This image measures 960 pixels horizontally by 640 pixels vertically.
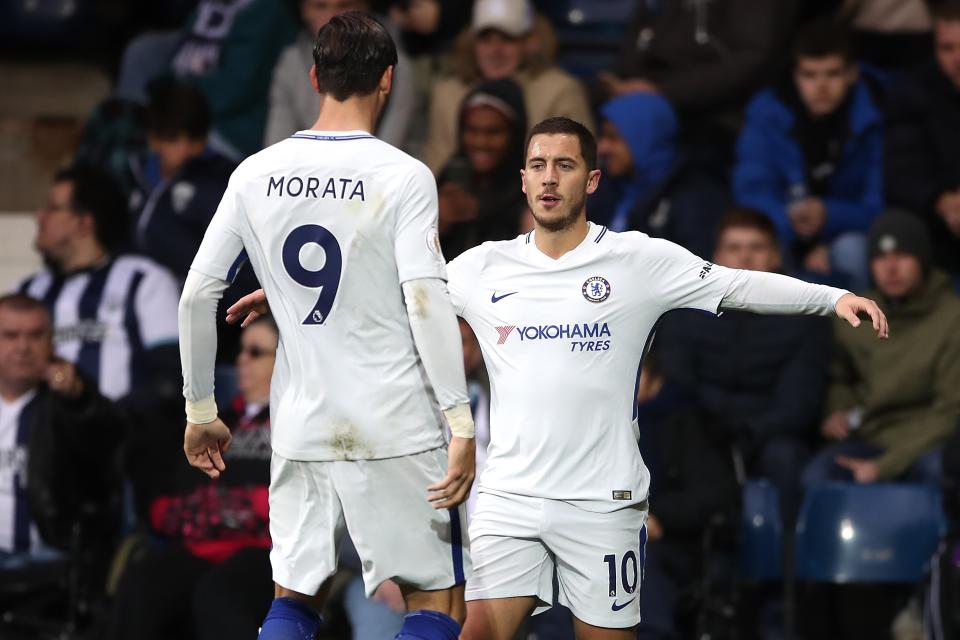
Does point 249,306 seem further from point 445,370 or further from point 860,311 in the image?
point 860,311

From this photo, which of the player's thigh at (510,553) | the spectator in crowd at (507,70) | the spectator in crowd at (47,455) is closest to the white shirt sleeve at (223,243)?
the player's thigh at (510,553)

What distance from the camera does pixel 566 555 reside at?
15.3ft

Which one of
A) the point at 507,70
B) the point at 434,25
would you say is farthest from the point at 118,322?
the point at 434,25

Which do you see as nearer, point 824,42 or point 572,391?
point 572,391

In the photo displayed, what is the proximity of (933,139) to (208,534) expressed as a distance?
3967mm

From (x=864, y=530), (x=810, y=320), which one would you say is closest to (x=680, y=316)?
(x=810, y=320)

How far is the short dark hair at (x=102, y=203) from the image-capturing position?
781cm

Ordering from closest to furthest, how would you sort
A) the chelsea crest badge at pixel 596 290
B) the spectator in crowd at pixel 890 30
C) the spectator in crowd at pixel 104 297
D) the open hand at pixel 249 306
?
1. the open hand at pixel 249 306
2. the chelsea crest badge at pixel 596 290
3. the spectator in crowd at pixel 104 297
4. the spectator in crowd at pixel 890 30

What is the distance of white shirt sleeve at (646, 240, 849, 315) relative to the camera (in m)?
4.63

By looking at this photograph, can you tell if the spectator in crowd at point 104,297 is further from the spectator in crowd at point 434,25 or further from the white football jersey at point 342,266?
the white football jersey at point 342,266

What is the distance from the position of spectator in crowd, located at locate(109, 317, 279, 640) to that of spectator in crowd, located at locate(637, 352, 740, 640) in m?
1.48

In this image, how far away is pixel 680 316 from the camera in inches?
281

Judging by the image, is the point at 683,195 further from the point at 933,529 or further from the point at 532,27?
the point at 933,529

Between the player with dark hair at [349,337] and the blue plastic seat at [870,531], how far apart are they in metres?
2.60
